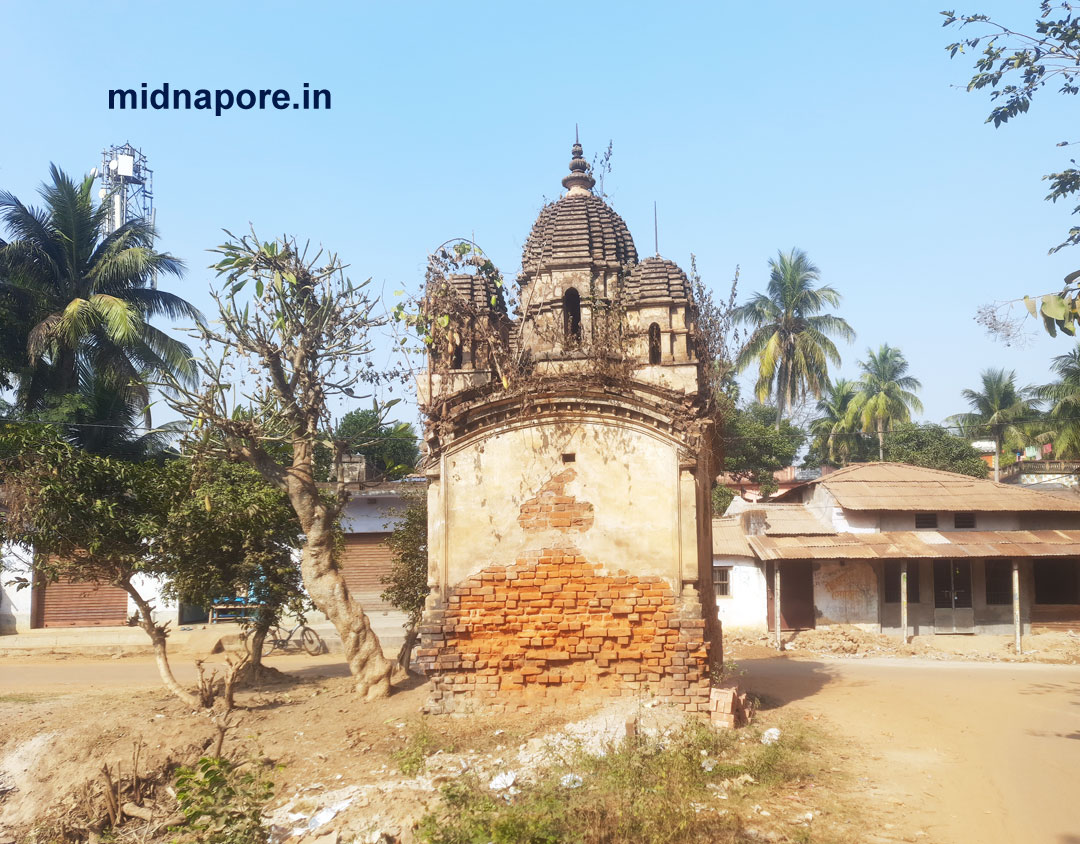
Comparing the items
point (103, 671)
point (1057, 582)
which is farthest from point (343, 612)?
point (1057, 582)

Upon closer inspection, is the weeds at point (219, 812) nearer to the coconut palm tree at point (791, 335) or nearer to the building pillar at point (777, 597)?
the building pillar at point (777, 597)

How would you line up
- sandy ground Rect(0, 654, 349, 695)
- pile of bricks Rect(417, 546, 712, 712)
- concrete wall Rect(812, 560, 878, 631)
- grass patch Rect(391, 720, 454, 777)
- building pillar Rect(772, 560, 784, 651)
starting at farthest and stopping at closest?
concrete wall Rect(812, 560, 878, 631) < building pillar Rect(772, 560, 784, 651) < sandy ground Rect(0, 654, 349, 695) < pile of bricks Rect(417, 546, 712, 712) < grass patch Rect(391, 720, 454, 777)

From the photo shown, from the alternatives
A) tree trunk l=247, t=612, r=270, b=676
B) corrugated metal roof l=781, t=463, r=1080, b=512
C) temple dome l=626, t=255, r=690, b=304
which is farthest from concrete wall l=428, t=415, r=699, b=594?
corrugated metal roof l=781, t=463, r=1080, b=512

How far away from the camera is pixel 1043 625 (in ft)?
70.0

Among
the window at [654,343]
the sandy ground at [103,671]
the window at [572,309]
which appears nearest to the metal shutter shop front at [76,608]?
the sandy ground at [103,671]

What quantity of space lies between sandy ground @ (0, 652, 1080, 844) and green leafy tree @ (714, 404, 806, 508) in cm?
1561

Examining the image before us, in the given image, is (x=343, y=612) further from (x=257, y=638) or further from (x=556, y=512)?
(x=556, y=512)

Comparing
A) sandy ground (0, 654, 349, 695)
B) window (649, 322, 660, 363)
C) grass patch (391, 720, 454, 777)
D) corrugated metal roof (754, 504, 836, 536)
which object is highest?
window (649, 322, 660, 363)

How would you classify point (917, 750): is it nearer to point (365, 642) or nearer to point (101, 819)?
point (365, 642)

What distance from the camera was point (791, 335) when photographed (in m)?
35.2

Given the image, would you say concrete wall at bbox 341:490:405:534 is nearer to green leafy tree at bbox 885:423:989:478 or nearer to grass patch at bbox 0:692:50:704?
grass patch at bbox 0:692:50:704

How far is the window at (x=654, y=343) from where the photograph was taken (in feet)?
40.7

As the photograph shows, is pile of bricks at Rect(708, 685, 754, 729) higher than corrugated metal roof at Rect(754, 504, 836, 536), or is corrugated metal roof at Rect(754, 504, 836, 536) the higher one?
corrugated metal roof at Rect(754, 504, 836, 536)

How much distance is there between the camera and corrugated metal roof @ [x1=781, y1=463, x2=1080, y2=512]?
21.8m
